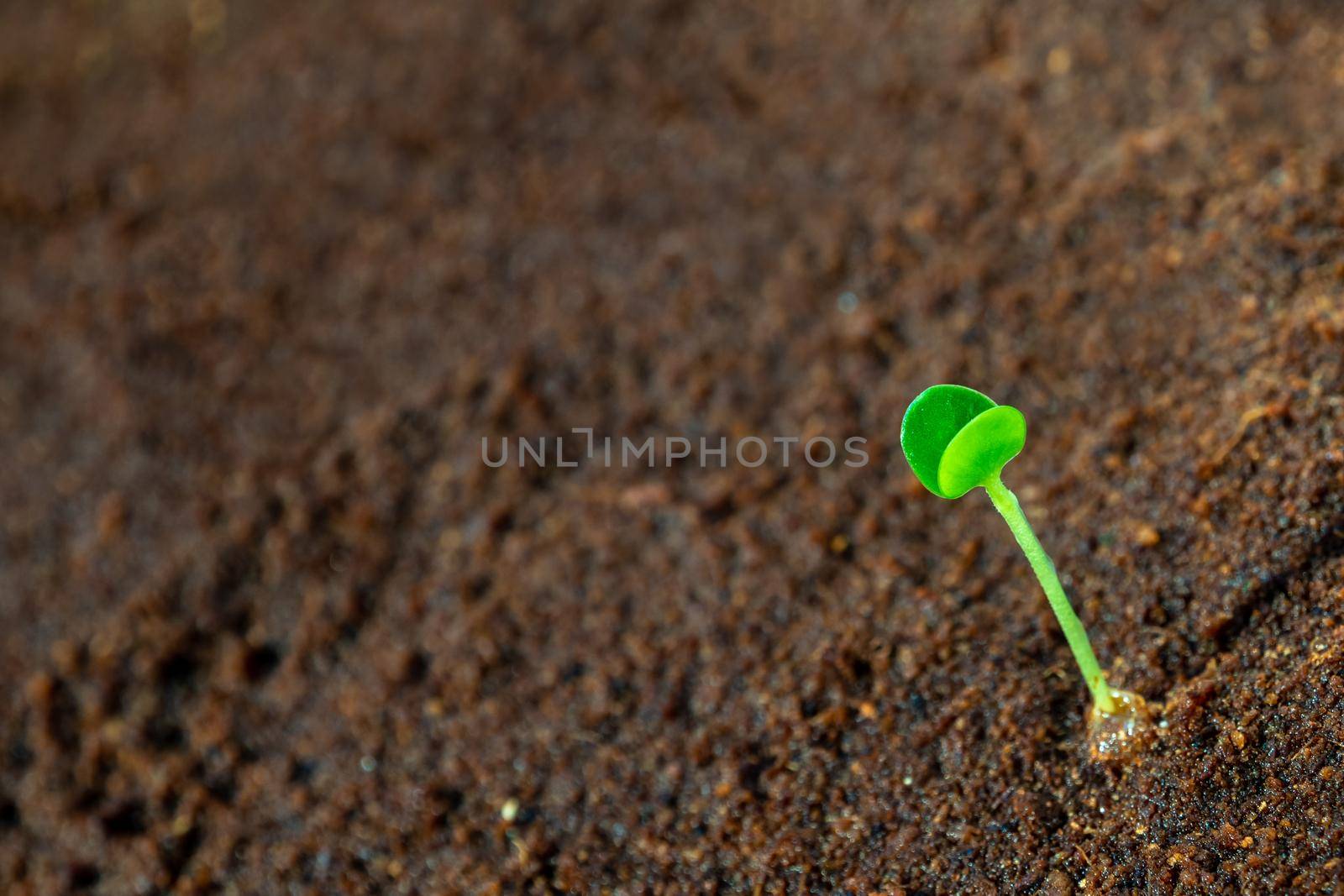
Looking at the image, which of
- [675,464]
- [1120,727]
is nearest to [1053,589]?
[1120,727]

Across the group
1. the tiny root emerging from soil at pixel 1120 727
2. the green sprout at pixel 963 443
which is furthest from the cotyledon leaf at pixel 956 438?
the tiny root emerging from soil at pixel 1120 727

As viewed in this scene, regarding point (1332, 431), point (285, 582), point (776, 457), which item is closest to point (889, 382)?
point (776, 457)

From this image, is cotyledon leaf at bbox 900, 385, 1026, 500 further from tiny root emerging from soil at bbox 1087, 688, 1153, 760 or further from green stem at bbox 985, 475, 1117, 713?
tiny root emerging from soil at bbox 1087, 688, 1153, 760

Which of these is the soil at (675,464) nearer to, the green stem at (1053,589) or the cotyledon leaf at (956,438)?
the green stem at (1053,589)

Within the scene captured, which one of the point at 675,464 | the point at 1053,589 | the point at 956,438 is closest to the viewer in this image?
the point at 956,438

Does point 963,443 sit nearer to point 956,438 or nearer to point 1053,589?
point 956,438

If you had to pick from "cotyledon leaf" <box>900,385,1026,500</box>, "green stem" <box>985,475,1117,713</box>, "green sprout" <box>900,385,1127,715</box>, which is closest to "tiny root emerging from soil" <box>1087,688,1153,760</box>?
"green stem" <box>985,475,1117,713</box>
